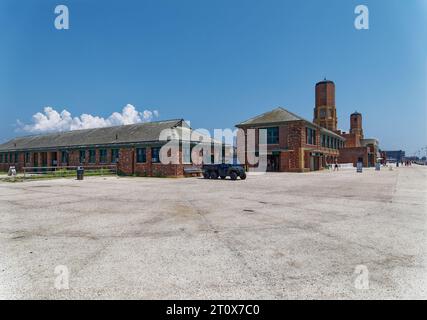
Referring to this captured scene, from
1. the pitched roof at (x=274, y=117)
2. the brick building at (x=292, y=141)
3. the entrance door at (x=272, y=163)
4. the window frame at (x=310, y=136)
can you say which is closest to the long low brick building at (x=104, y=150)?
the pitched roof at (x=274, y=117)

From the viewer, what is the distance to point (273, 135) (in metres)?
36.7

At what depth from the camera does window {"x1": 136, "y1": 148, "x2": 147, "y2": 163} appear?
27828 millimetres

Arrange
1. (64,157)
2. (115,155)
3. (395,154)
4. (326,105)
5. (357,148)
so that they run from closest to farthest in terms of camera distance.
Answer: (115,155) < (64,157) < (357,148) < (326,105) < (395,154)

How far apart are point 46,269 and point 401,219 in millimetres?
8731

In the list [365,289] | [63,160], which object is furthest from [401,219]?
[63,160]

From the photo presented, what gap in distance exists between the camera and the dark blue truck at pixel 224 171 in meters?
22.7

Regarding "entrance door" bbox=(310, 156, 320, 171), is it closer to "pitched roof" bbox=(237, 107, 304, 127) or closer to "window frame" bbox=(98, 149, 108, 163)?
"pitched roof" bbox=(237, 107, 304, 127)

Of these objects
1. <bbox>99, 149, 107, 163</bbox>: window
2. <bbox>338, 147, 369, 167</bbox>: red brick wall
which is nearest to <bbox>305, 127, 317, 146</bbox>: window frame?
<bbox>338, 147, 369, 167</bbox>: red brick wall

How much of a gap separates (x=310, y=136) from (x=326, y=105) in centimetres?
2712

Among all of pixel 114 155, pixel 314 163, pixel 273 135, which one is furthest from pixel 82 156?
pixel 314 163

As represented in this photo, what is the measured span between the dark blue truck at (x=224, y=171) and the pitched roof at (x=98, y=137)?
6.72 m

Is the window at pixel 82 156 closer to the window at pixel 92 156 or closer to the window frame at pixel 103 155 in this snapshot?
the window at pixel 92 156

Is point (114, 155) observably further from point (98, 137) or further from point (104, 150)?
point (98, 137)

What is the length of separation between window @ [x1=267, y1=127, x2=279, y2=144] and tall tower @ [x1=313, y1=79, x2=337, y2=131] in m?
30.0
